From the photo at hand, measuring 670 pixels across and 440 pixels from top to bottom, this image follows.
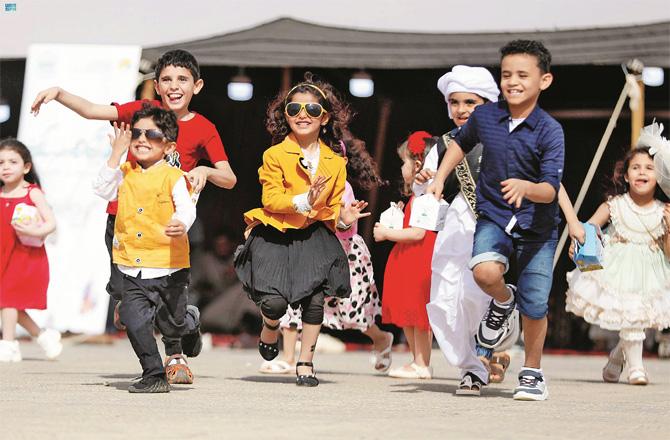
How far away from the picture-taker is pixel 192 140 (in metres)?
7.45

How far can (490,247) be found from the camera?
646cm

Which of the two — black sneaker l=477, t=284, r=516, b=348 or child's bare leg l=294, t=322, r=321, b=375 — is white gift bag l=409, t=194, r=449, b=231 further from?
child's bare leg l=294, t=322, r=321, b=375

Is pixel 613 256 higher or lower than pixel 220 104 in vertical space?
lower

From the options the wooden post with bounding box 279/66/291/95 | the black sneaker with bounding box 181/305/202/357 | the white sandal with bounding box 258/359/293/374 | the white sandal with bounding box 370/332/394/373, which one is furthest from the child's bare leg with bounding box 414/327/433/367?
the wooden post with bounding box 279/66/291/95

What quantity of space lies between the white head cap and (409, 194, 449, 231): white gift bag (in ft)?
2.23

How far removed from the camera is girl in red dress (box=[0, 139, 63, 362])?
10055 mm

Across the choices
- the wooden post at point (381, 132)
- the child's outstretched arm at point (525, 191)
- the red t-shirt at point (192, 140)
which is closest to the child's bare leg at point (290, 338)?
the red t-shirt at point (192, 140)

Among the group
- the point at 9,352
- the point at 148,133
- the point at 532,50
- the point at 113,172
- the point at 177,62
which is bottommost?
the point at 9,352

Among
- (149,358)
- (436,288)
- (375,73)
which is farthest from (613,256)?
(375,73)

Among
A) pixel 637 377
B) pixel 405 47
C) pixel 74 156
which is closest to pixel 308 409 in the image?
pixel 637 377

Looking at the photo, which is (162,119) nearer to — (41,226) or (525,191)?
(525,191)

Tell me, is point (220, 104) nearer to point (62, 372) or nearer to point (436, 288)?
point (62, 372)

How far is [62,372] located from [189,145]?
5.88ft

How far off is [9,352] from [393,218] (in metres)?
3.01
